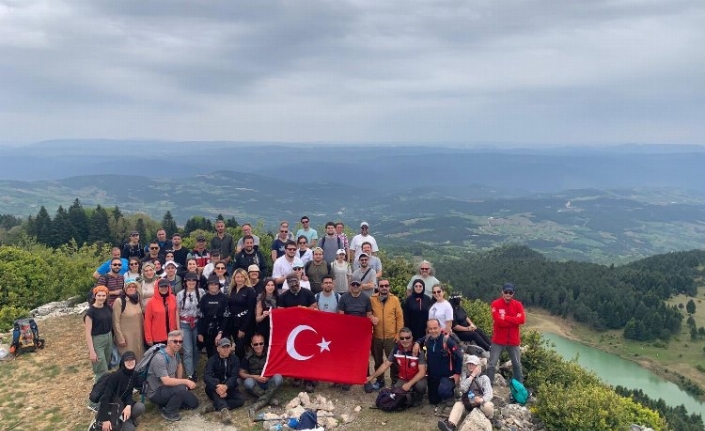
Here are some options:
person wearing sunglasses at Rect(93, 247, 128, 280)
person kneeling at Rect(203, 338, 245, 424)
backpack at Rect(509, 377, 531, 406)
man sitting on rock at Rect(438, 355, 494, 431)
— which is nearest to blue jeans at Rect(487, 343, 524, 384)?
backpack at Rect(509, 377, 531, 406)

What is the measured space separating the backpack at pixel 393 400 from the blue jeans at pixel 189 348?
4361 mm

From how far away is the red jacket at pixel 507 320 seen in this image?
9836 millimetres

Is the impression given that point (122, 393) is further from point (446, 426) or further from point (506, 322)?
point (506, 322)

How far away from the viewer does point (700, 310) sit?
95.2 metres

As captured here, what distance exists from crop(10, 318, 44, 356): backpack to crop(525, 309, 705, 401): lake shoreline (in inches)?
2619

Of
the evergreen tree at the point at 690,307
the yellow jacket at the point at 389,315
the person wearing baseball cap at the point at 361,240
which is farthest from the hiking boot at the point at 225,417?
the evergreen tree at the point at 690,307

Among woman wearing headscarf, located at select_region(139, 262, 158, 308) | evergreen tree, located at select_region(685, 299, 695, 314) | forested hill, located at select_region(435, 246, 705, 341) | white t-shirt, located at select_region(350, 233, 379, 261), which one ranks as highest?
white t-shirt, located at select_region(350, 233, 379, 261)

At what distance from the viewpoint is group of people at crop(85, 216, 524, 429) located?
9.17 m

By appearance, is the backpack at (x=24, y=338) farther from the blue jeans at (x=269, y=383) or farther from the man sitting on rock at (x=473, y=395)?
the man sitting on rock at (x=473, y=395)

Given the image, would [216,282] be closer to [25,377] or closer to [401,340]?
[401,340]

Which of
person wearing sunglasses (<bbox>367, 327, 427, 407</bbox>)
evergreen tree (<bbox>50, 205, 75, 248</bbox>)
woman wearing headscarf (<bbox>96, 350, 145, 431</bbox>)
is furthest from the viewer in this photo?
evergreen tree (<bbox>50, 205, 75, 248</bbox>)

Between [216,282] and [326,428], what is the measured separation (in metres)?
3.82

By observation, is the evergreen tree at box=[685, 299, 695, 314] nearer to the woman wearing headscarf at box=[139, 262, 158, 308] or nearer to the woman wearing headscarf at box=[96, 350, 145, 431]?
the woman wearing headscarf at box=[139, 262, 158, 308]

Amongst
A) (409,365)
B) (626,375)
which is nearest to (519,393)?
(409,365)
